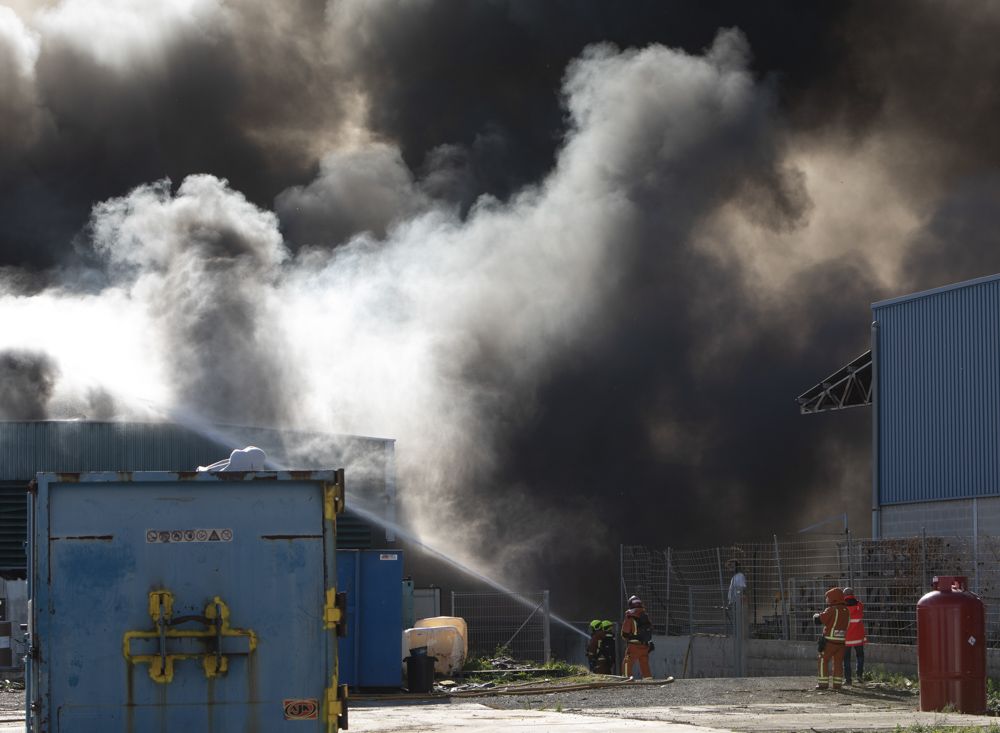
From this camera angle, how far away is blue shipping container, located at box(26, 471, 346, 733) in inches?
348

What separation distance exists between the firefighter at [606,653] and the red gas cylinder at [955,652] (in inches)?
364

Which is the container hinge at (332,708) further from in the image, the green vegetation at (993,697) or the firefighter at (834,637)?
the firefighter at (834,637)

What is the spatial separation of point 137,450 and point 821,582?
17.7 m

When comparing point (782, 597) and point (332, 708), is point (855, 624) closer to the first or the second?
point (782, 597)

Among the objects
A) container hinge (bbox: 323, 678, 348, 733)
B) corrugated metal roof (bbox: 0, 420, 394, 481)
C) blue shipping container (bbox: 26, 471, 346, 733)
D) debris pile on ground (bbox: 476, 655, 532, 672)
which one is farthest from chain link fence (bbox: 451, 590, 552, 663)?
blue shipping container (bbox: 26, 471, 346, 733)

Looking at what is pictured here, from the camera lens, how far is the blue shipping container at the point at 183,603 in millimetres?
8836

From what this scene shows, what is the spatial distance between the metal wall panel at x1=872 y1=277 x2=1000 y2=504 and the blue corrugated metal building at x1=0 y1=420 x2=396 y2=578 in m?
12.7

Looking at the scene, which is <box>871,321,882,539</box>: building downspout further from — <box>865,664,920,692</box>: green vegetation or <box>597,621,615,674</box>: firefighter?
<box>865,664,920,692</box>: green vegetation

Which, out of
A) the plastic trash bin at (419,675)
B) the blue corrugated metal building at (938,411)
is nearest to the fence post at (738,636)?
the blue corrugated metal building at (938,411)

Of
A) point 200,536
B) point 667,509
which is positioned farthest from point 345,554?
point 667,509

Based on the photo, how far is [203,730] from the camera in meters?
8.87

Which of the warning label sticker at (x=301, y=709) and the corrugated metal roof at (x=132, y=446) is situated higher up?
the corrugated metal roof at (x=132, y=446)

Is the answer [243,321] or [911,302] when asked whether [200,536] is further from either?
[243,321]

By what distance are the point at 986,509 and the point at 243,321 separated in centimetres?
2258
